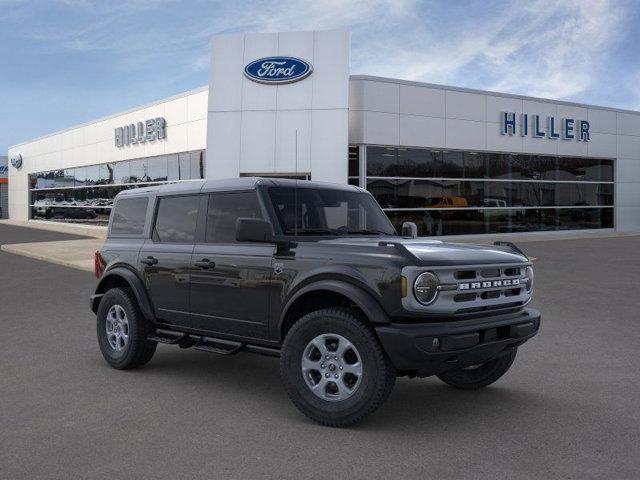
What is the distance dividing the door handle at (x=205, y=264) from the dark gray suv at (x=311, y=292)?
1 centimetres

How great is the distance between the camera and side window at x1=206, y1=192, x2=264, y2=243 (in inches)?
226

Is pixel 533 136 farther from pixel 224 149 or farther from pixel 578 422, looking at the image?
pixel 578 422

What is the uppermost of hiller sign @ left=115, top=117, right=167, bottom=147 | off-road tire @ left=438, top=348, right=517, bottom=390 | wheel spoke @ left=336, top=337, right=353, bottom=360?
hiller sign @ left=115, top=117, right=167, bottom=147

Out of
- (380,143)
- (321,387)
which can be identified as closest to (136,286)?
(321,387)

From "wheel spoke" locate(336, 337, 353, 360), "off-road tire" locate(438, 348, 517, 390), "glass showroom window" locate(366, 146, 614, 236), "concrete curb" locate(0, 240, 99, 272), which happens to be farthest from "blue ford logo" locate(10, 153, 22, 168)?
"wheel spoke" locate(336, 337, 353, 360)

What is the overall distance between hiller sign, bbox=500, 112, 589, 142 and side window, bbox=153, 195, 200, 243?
976 inches

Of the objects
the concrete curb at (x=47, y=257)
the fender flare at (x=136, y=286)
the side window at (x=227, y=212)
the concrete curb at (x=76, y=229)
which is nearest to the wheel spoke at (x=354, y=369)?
the side window at (x=227, y=212)

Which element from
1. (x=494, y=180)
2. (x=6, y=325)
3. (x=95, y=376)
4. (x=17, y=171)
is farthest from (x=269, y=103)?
(x=17, y=171)

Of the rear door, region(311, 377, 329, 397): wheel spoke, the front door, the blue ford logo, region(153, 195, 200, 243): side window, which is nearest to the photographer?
region(311, 377, 329, 397): wheel spoke

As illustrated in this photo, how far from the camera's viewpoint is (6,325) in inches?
350

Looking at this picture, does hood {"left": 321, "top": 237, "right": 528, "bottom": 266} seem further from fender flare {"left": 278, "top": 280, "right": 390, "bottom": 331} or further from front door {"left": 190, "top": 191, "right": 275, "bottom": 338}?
front door {"left": 190, "top": 191, "right": 275, "bottom": 338}

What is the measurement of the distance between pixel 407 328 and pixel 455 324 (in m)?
0.40

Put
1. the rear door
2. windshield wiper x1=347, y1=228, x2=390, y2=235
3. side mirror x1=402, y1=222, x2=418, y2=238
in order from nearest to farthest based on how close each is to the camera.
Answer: windshield wiper x1=347, y1=228, x2=390, y2=235 < the rear door < side mirror x1=402, y1=222, x2=418, y2=238

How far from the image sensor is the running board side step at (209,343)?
5500 mm
